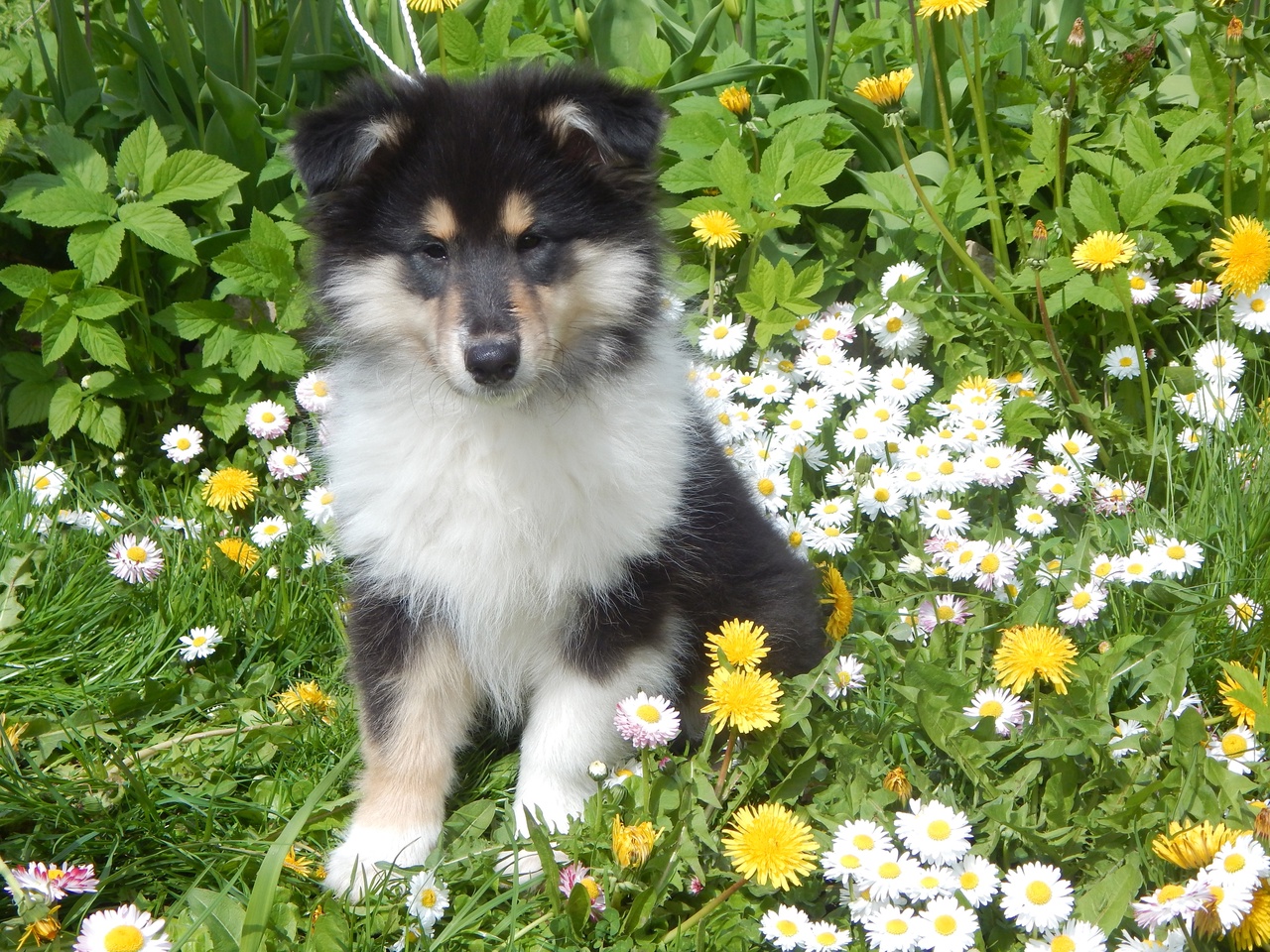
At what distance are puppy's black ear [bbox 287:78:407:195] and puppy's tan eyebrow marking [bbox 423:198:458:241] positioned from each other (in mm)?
176

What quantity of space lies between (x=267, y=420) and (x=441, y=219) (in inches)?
67.7

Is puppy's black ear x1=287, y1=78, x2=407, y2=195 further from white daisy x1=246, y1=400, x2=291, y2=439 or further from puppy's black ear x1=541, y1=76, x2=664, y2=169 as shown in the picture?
white daisy x1=246, y1=400, x2=291, y2=439

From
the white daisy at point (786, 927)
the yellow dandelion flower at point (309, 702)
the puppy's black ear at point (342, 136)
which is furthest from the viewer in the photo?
the yellow dandelion flower at point (309, 702)

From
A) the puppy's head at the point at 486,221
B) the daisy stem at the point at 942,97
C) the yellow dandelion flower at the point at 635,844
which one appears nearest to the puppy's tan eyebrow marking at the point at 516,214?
the puppy's head at the point at 486,221

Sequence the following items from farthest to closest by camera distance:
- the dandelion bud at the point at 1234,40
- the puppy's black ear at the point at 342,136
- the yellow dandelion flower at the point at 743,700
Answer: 1. the dandelion bud at the point at 1234,40
2. the puppy's black ear at the point at 342,136
3. the yellow dandelion flower at the point at 743,700

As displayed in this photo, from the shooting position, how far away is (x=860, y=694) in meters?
3.10

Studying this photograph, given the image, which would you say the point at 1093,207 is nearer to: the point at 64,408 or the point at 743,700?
the point at 743,700

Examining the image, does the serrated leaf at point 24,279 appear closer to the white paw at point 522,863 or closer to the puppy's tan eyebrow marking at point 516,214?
the puppy's tan eyebrow marking at point 516,214

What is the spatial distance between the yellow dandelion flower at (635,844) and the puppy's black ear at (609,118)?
57.8 inches

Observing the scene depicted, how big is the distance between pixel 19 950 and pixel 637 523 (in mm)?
1525

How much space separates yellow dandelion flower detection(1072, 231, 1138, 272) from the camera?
3674 millimetres

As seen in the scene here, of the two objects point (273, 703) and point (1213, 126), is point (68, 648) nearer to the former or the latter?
point (273, 703)

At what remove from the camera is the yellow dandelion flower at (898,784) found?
2633mm

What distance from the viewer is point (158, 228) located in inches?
161
